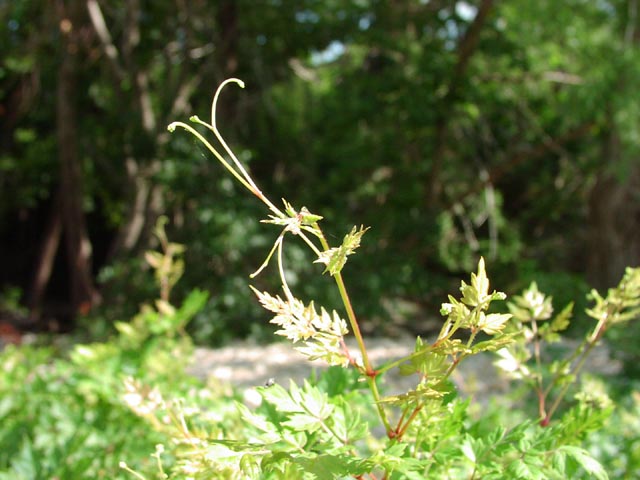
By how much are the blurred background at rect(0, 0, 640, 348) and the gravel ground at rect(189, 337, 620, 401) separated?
31cm

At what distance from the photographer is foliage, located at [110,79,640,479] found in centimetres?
67

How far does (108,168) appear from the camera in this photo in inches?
260

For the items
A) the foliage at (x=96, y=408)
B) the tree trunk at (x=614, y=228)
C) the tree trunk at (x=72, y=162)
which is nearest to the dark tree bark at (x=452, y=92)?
the tree trunk at (x=614, y=228)

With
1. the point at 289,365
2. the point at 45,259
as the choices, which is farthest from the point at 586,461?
the point at 45,259

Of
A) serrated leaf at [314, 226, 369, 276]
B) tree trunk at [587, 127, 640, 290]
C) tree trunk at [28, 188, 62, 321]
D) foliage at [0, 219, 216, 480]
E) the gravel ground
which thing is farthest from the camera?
tree trunk at [28, 188, 62, 321]

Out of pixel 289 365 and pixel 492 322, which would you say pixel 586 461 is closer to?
pixel 492 322

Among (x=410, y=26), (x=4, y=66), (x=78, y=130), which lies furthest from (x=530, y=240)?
(x=4, y=66)

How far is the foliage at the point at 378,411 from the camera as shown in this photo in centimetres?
67

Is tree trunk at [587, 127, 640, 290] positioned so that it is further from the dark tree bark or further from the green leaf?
the green leaf

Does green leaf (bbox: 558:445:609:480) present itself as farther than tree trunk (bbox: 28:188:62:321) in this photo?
No

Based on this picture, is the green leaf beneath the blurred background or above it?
above

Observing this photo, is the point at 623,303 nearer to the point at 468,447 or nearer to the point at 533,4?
the point at 468,447

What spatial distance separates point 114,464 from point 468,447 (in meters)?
0.78

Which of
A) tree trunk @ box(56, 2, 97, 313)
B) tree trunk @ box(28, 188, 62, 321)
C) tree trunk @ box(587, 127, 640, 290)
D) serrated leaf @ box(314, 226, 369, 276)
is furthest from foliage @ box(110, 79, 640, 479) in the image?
tree trunk @ box(28, 188, 62, 321)
